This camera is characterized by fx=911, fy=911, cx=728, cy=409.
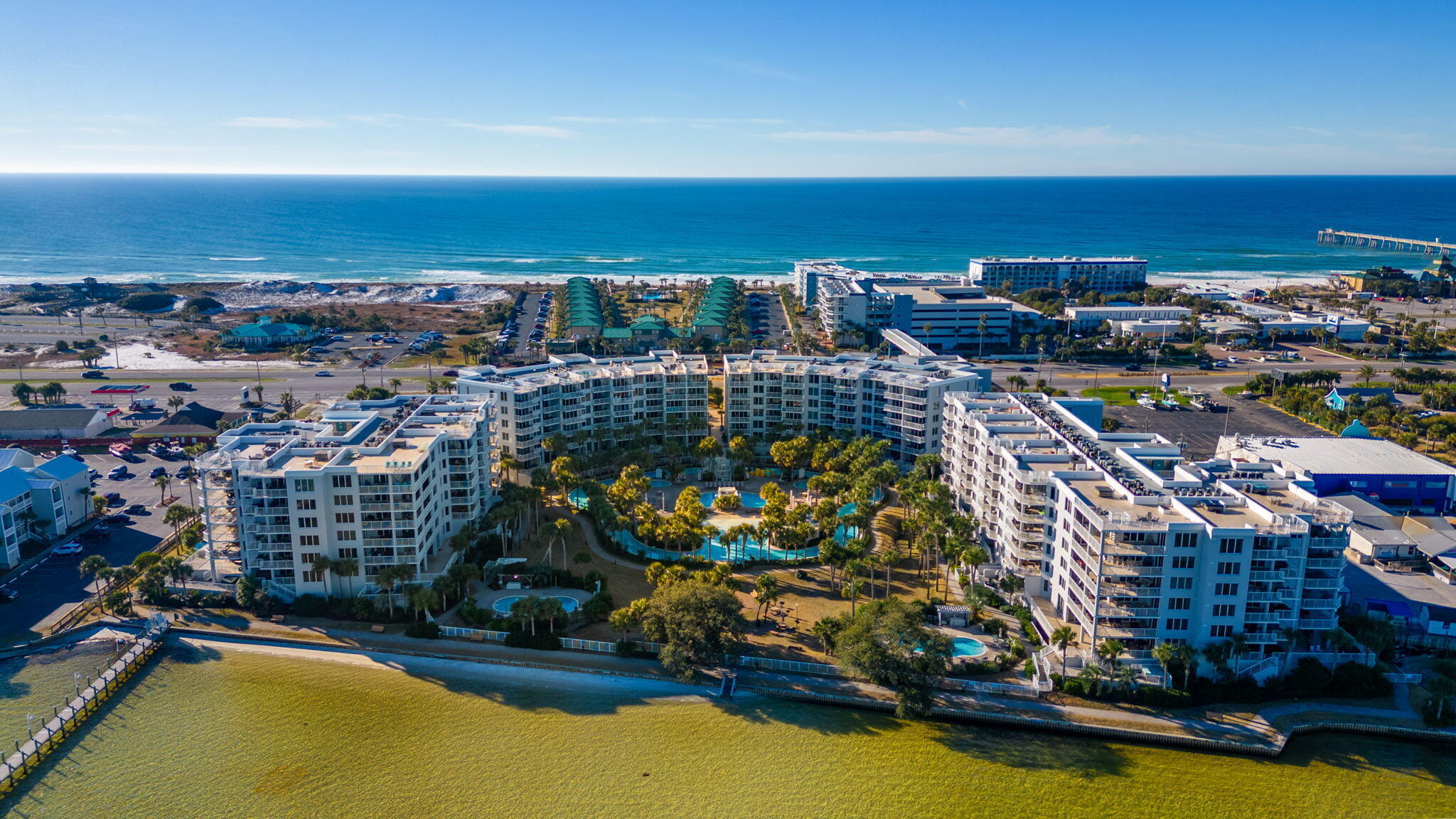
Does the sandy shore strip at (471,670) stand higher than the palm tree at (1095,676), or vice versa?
the palm tree at (1095,676)

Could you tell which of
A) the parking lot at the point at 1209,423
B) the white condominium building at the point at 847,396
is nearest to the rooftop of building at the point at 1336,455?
the parking lot at the point at 1209,423

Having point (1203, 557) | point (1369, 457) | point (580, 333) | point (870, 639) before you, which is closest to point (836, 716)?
point (870, 639)

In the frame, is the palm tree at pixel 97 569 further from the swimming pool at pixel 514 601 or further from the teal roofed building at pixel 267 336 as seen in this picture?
the teal roofed building at pixel 267 336

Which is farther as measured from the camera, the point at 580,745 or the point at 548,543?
the point at 548,543

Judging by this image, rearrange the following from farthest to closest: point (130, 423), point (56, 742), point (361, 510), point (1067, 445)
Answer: point (130, 423) < point (1067, 445) < point (361, 510) < point (56, 742)

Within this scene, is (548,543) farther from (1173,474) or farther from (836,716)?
(1173,474)

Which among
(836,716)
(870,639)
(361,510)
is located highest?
(361,510)

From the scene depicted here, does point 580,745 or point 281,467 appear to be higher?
point 281,467
